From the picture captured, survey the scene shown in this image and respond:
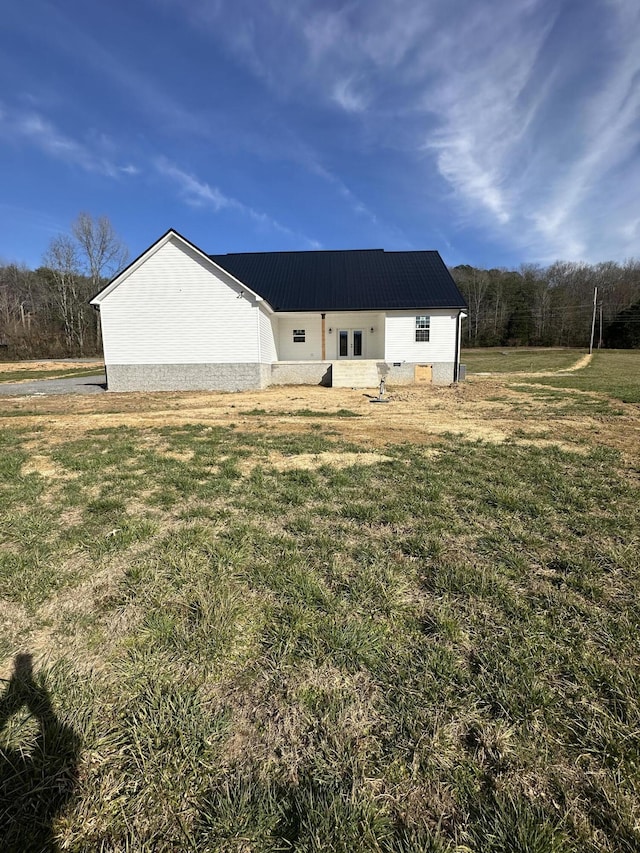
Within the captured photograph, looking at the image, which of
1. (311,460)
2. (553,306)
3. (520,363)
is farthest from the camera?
(553,306)

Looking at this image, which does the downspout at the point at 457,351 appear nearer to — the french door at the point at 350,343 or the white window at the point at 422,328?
the white window at the point at 422,328

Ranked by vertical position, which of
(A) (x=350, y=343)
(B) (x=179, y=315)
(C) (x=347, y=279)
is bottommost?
(A) (x=350, y=343)

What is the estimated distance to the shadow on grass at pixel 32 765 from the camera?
1.40 metres

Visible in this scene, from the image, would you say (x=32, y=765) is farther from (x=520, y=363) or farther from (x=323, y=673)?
(x=520, y=363)

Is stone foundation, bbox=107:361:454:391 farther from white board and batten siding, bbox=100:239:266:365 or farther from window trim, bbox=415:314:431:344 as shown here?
window trim, bbox=415:314:431:344

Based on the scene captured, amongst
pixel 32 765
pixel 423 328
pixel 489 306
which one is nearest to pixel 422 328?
pixel 423 328

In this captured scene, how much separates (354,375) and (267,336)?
478 centimetres

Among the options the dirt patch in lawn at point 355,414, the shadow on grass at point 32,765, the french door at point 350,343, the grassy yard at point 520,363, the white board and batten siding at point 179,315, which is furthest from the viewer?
the grassy yard at point 520,363

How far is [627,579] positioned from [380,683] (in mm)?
2157

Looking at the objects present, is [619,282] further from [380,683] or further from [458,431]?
[380,683]

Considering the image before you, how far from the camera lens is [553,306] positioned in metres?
57.4

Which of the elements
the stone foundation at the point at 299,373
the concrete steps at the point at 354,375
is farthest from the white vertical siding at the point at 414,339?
the stone foundation at the point at 299,373

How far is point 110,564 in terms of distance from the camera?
10.3 ft

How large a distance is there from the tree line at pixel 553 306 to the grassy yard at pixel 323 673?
6120cm
